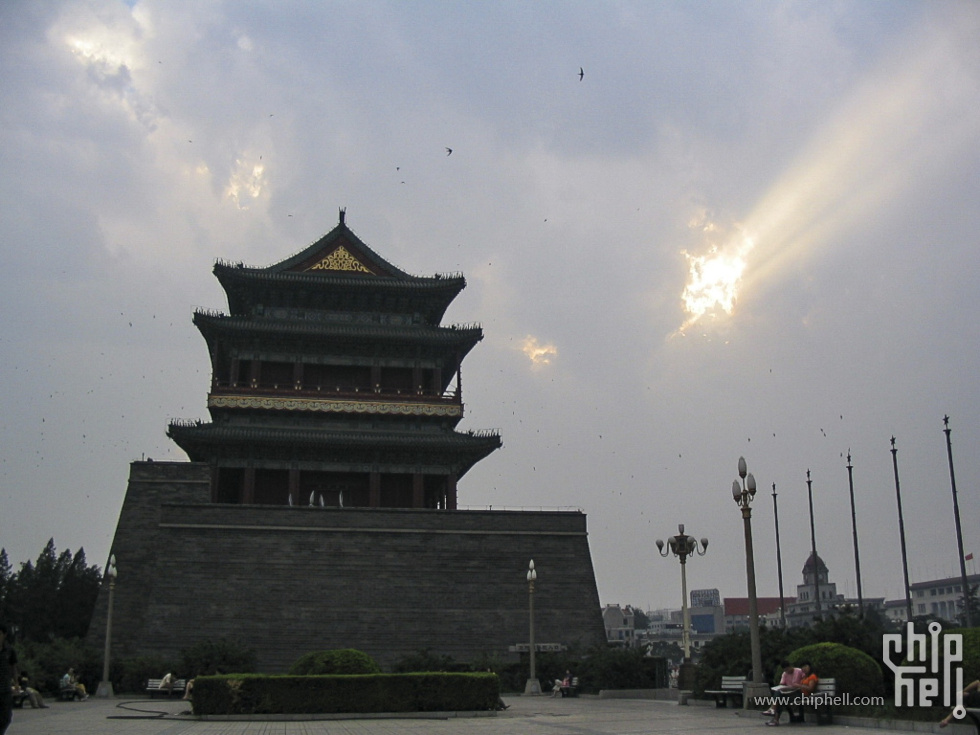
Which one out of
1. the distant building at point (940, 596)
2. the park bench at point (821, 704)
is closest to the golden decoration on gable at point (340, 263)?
the park bench at point (821, 704)

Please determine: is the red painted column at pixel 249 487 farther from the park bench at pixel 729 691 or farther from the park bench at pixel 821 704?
the park bench at pixel 821 704

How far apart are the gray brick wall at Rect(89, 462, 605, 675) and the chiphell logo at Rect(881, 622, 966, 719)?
1838cm

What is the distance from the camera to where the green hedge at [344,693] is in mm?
18938

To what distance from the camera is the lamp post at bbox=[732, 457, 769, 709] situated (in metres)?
17.7

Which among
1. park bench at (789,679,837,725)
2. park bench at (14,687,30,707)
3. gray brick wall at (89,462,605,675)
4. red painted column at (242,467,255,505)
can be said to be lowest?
park bench at (14,687,30,707)

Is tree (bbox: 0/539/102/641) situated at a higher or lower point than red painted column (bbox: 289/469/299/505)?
lower

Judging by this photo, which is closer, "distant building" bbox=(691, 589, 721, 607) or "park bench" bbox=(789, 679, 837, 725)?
"park bench" bbox=(789, 679, 837, 725)

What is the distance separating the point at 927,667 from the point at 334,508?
24.2 m

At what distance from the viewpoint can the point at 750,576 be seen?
709 inches

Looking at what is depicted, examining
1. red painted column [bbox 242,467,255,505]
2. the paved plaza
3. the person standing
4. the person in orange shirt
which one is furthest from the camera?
red painted column [bbox 242,467,255,505]

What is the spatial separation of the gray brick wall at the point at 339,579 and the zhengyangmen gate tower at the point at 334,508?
0.18 ft

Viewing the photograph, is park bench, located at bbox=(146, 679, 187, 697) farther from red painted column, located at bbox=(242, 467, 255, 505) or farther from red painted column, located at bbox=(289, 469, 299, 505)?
red painted column, located at bbox=(289, 469, 299, 505)

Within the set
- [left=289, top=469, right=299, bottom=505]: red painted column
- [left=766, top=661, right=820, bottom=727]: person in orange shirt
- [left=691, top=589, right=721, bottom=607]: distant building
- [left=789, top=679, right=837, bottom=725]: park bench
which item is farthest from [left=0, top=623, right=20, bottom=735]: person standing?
[left=691, top=589, right=721, bottom=607]: distant building

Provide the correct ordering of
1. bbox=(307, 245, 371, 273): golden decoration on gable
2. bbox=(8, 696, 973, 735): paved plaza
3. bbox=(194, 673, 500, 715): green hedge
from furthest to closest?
bbox=(307, 245, 371, 273): golden decoration on gable
bbox=(194, 673, 500, 715): green hedge
bbox=(8, 696, 973, 735): paved plaza
